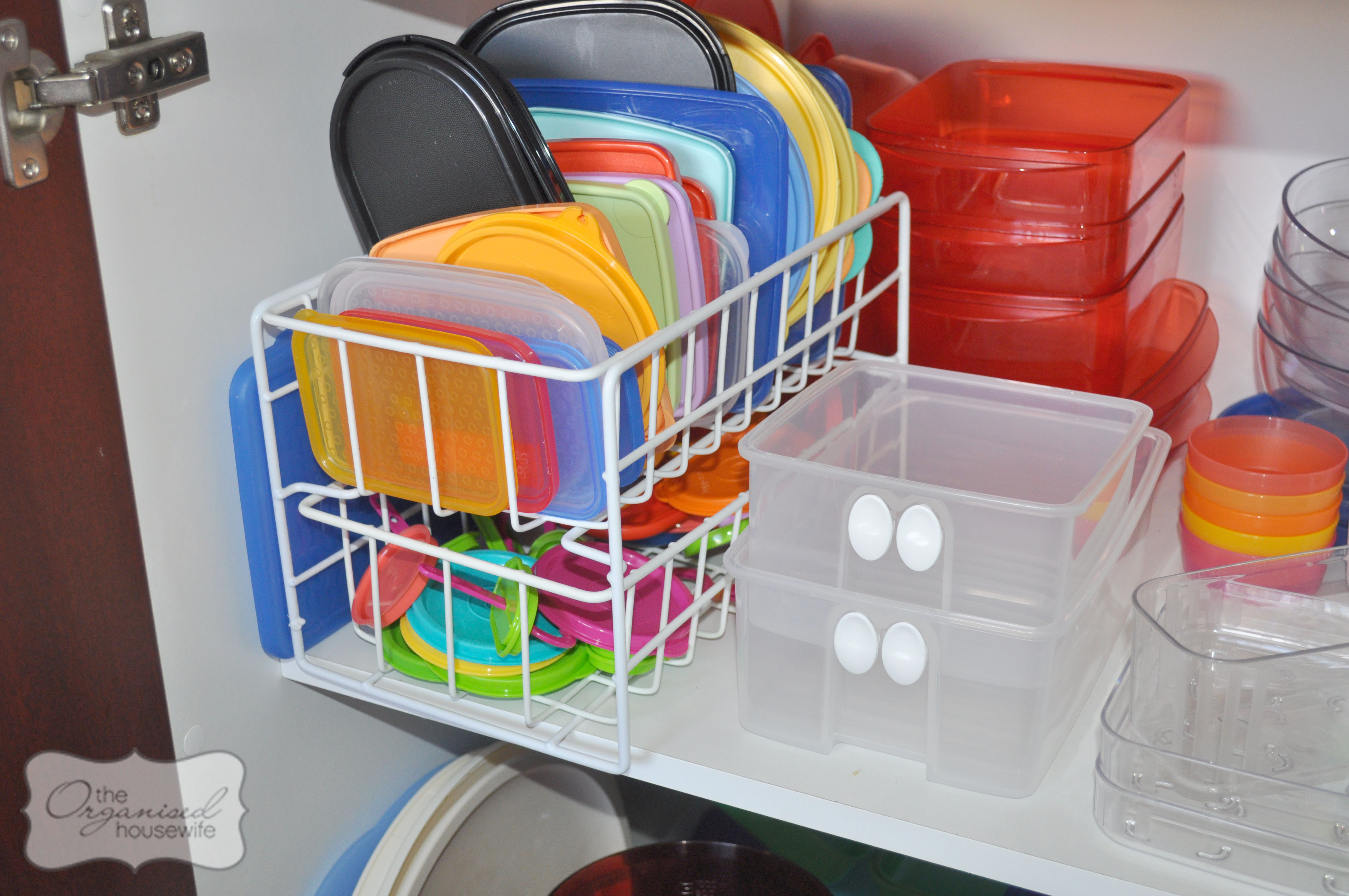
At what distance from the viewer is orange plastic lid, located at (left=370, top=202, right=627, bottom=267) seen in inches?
28.0

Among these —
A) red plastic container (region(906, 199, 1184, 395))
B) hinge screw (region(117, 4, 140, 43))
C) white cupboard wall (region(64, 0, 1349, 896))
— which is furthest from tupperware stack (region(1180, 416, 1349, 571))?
hinge screw (region(117, 4, 140, 43))

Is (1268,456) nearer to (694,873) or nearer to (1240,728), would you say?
(1240,728)

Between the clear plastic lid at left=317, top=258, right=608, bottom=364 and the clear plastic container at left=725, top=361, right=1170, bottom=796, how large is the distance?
17 cm

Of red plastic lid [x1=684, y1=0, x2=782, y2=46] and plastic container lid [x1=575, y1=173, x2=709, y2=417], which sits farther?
red plastic lid [x1=684, y1=0, x2=782, y2=46]

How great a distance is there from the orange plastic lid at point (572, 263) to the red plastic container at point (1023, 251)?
16.3 inches

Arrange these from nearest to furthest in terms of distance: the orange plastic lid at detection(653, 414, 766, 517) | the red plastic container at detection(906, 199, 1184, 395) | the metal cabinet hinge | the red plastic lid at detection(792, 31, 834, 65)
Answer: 1. the metal cabinet hinge
2. the orange plastic lid at detection(653, 414, 766, 517)
3. the red plastic container at detection(906, 199, 1184, 395)
4. the red plastic lid at detection(792, 31, 834, 65)

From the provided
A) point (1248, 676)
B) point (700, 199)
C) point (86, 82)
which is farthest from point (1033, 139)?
point (86, 82)

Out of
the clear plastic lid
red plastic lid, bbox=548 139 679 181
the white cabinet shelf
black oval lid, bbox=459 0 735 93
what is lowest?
the white cabinet shelf

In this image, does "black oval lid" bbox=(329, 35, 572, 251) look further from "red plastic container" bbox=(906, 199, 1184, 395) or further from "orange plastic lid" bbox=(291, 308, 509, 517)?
"red plastic container" bbox=(906, 199, 1184, 395)

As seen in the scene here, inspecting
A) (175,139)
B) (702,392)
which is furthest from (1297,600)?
(175,139)

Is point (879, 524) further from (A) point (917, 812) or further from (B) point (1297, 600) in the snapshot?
(B) point (1297, 600)

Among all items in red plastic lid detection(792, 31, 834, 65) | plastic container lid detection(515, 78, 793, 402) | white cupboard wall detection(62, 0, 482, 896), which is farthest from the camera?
red plastic lid detection(792, 31, 834, 65)

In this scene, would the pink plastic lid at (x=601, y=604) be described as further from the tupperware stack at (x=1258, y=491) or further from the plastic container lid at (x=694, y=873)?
the tupperware stack at (x=1258, y=491)

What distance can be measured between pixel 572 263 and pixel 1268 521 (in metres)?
0.62
